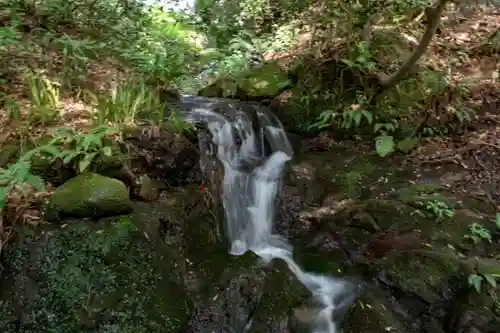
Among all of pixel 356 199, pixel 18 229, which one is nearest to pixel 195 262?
pixel 18 229

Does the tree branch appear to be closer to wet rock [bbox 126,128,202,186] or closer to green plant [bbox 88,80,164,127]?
wet rock [bbox 126,128,202,186]

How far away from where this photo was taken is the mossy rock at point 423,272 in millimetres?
4402

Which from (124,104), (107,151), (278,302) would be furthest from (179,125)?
(278,302)

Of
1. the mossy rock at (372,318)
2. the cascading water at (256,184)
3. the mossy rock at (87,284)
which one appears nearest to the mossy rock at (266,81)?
the cascading water at (256,184)

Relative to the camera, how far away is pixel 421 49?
20.0 feet

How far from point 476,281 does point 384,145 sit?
255 centimetres

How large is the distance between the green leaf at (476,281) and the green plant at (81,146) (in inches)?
157

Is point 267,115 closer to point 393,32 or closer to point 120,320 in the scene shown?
point 393,32

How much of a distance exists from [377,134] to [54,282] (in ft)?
16.7

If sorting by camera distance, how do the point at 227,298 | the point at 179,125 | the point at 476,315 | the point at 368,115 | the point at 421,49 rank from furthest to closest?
the point at 368,115
the point at 421,49
the point at 179,125
the point at 227,298
the point at 476,315

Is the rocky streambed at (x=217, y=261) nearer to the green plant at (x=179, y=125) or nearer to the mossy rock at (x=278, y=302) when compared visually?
the mossy rock at (x=278, y=302)

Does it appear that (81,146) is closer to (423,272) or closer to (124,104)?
(124,104)

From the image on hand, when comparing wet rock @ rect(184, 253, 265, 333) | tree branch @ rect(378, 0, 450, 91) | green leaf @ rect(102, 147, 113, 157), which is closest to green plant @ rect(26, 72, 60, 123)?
green leaf @ rect(102, 147, 113, 157)

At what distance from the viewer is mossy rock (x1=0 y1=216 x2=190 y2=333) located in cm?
374
